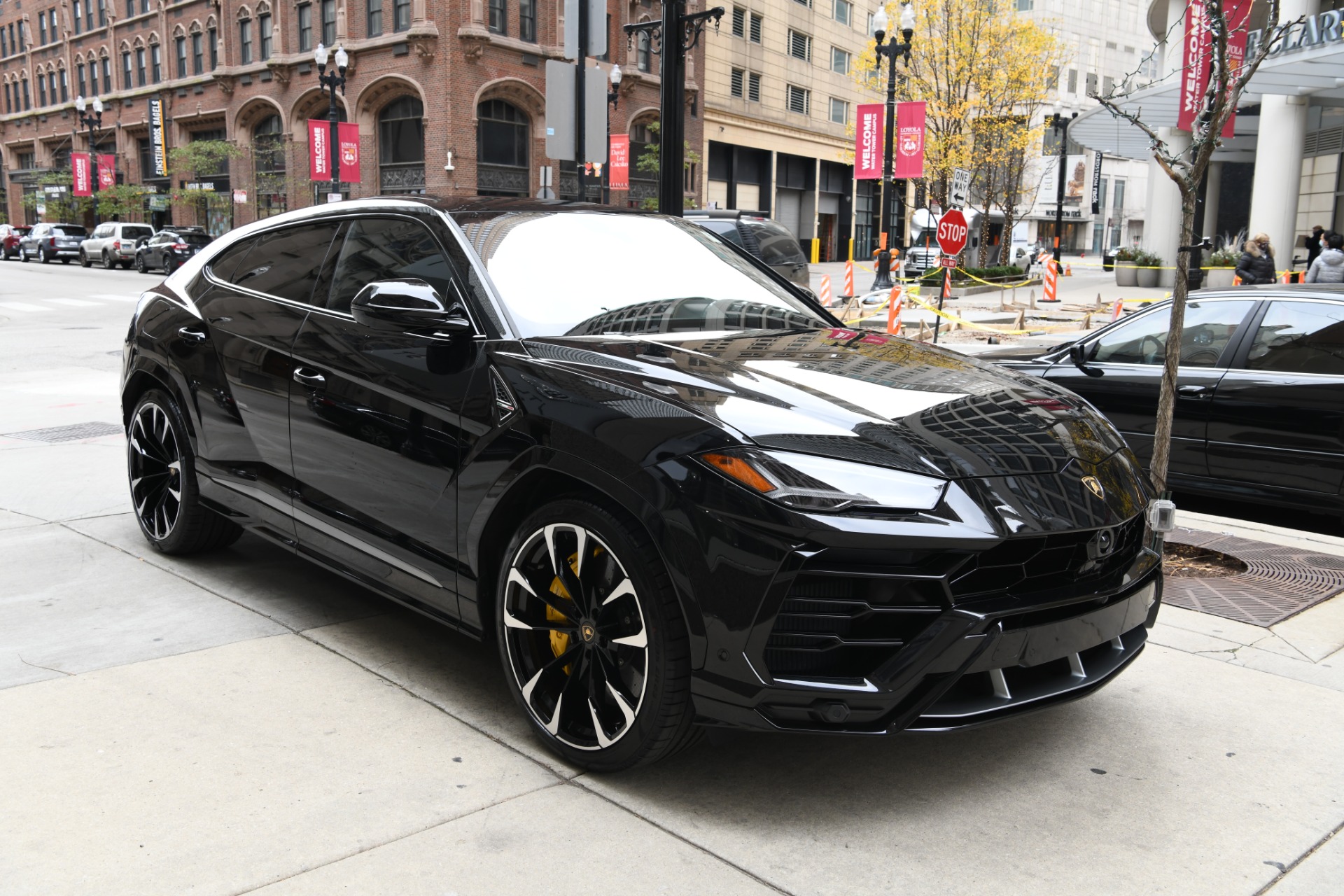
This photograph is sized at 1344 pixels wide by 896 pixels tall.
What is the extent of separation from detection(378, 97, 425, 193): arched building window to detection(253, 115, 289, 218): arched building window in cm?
643

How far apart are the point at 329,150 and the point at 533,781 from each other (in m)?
43.1

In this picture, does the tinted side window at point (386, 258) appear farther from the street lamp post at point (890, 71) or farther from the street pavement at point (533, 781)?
the street lamp post at point (890, 71)

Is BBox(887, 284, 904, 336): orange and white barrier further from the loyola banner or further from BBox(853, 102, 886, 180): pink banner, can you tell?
the loyola banner

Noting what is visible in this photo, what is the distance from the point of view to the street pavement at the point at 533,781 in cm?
279

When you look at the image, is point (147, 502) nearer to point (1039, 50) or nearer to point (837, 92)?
point (1039, 50)

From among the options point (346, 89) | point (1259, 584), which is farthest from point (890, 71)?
point (1259, 584)

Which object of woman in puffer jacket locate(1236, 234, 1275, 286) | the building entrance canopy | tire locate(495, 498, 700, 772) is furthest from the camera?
the building entrance canopy

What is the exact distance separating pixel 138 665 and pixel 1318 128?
111ft

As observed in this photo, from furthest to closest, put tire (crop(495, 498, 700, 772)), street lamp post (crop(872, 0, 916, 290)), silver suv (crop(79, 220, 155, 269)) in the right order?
silver suv (crop(79, 220, 155, 269)) → street lamp post (crop(872, 0, 916, 290)) → tire (crop(495, 498, 700, 772))

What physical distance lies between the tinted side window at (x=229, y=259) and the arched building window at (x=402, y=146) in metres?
40.0

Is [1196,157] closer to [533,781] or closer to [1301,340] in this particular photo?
[1301,340]

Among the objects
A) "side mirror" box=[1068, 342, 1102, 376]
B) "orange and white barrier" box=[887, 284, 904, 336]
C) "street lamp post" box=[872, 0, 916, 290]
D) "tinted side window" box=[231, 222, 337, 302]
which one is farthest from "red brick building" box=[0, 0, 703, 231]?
"tinted side window" box=[231, 222, 337, 302]

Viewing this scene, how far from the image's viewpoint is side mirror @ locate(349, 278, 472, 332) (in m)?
3.63

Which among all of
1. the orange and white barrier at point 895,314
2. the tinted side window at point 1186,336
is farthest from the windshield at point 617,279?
the orange and white barrier at point 895,314
